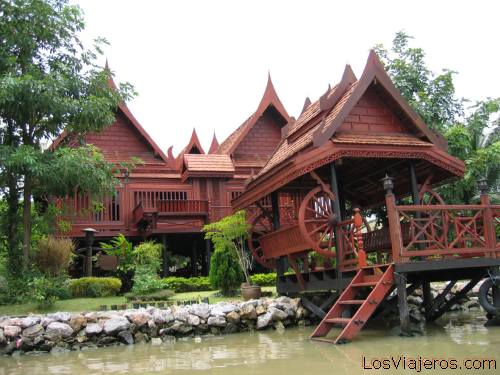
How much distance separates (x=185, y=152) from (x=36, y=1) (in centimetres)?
1040

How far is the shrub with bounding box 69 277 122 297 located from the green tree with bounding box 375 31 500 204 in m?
10.8

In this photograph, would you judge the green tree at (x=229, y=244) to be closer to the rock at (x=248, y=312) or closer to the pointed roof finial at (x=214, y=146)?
the rock at (x=248, y=312)

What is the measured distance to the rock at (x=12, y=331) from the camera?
31.3 feet

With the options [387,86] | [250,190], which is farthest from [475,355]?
[250,190]

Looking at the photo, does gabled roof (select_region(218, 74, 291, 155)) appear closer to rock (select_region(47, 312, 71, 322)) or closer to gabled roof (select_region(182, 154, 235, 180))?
gabled roof (select_region(182, 154, 235, 180))

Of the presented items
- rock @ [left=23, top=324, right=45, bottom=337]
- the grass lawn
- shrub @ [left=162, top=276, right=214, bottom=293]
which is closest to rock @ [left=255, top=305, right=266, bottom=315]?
the grass lawn

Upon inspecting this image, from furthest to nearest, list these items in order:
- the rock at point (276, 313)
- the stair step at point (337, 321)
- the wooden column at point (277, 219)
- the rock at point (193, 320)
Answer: the wooden column at point (277, 219)
the rock at point (276, 313)
the rock at point (193, 320)
the stair step at point (337, 321)

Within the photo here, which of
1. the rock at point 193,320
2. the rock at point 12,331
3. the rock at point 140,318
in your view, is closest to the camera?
the rock at point 12,331

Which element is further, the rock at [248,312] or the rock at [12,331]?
the rock at [248,312]

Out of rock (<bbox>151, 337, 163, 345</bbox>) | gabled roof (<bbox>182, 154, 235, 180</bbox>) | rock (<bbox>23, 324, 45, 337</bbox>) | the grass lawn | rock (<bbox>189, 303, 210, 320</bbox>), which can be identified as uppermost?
gabled roof (<bbox>182, 154, 235, 180</bbox>)

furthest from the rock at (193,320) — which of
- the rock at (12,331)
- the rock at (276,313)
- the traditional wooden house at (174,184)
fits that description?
the traditional wooden house at (174,184)

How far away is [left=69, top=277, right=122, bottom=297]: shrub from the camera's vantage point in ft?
44.3

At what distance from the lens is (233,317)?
425 inches

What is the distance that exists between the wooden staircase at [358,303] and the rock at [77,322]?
4148 mm
